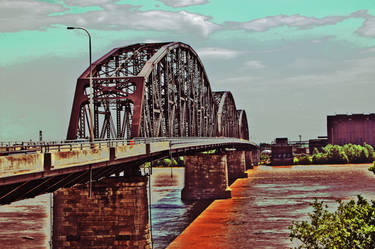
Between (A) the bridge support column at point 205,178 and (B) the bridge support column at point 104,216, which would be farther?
(A) the bridge support column at point 205,178

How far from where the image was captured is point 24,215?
6078 centimetres

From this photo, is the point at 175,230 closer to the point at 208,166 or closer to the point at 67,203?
the point at 67,203

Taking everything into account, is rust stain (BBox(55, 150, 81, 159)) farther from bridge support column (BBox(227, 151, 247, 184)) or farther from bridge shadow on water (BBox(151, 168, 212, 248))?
bridge support column (BBox(227, 151, 247, 184))

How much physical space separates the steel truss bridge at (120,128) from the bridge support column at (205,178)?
395 cm

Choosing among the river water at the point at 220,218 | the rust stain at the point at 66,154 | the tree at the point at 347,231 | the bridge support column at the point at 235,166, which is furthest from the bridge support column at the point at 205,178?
the rust stain at the point at 66,154

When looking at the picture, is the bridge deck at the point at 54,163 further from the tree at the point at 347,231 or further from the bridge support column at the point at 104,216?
the tree at the point at 347,231

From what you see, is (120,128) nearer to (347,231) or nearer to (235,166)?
(347,231)

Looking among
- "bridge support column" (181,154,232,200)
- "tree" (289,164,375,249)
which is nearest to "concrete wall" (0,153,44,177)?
"tree" (289,164,375,249)

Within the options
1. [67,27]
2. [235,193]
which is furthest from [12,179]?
[235,193]

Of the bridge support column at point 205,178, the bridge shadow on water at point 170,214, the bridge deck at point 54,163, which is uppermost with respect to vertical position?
the bridge deck at point 54,163

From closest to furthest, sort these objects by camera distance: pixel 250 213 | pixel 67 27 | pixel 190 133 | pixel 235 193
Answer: pixel 67 27 < pixel 250 213 < pixel 190 133 < pixel 235 193

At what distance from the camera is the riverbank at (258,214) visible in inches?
1705

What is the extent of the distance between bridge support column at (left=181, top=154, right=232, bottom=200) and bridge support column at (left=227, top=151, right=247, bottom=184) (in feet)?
127

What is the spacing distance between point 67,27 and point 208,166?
5134 cm
